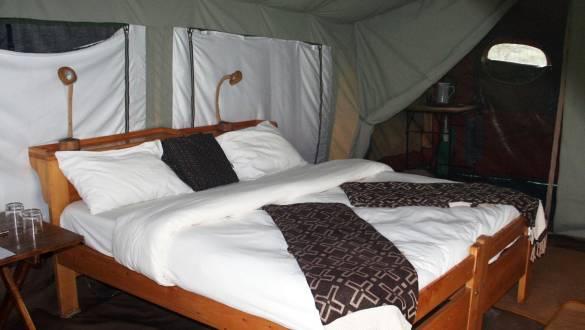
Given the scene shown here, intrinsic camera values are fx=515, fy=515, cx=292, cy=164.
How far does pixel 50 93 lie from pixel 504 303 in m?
2.75

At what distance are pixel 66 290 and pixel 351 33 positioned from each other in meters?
A: 3.55

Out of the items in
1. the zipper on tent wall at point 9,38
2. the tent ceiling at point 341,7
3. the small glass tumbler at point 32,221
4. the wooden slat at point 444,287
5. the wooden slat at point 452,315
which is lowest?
the wooden slat at point 452,315

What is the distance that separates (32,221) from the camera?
2.32 meters

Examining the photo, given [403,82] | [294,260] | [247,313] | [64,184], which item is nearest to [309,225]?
[294,260]

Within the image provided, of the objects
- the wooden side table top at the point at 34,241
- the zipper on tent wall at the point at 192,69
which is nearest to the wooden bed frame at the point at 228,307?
the wooden side table top at the point at 34,241

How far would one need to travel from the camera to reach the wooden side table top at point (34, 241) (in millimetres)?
2082

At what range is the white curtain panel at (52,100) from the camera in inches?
102

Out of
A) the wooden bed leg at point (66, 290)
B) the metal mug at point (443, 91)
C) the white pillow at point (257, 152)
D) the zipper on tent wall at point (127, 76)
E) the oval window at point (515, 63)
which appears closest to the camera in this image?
the wooden bed leg at point (66, 290)

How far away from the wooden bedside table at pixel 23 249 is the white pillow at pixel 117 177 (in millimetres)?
251

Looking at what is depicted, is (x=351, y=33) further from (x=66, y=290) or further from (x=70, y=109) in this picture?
(x=66, y=290)

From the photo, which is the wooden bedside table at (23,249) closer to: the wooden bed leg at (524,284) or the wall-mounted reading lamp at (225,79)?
the wall-mounted reading lamp at (225,79)

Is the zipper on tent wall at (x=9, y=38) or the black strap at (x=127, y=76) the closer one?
the zipper on tent wall at (x=9, y=38)

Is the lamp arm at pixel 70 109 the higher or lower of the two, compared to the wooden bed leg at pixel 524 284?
higher

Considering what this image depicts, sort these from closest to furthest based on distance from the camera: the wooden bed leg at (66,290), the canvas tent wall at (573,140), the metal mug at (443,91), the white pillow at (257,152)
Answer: the wooden bed leg at (66,290) → the white pillow at (257,152) → the canvas tent wall at (573,140) → the metal mug at (443,91)
